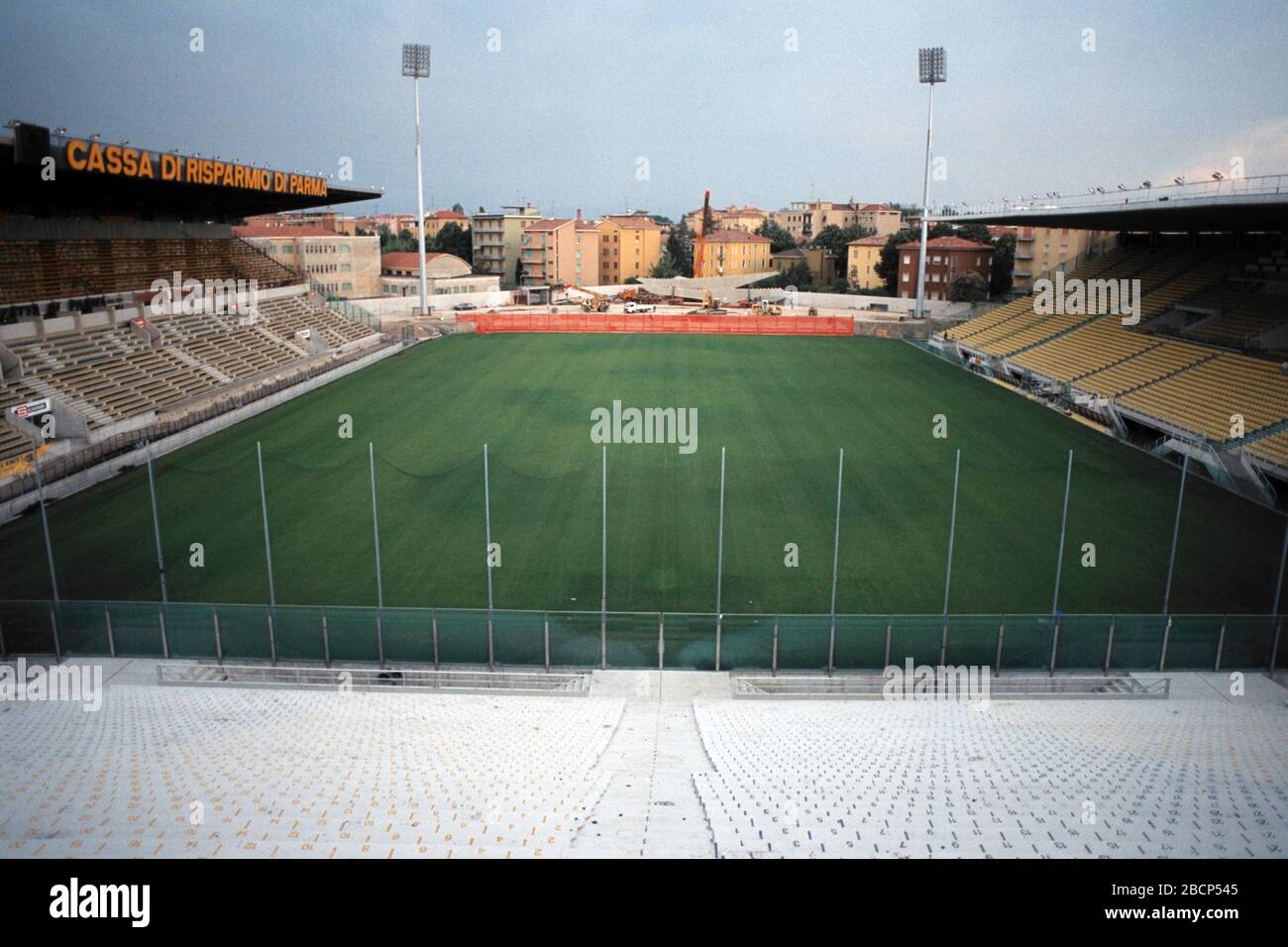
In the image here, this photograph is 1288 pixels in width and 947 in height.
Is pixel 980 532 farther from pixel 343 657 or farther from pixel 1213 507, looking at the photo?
pixel 343 657

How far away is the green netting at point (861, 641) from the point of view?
11648 mm

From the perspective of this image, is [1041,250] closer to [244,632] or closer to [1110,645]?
[1110,645]

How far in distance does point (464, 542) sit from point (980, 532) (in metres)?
10.1

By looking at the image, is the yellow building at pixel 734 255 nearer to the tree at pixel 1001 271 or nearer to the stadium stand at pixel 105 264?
the tree at pixel 1001 271

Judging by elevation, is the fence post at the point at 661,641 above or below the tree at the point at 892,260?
below

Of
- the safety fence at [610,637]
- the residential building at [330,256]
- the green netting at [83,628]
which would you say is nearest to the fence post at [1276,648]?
the safety fence at [610,637]

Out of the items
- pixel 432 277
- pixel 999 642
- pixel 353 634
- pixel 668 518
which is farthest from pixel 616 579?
pixel 432 277

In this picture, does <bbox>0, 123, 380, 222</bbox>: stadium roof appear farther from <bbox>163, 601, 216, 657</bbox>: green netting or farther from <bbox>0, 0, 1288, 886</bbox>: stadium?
<bbox>163, 601, 216, 657</bbox>: green netting

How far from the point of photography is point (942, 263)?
251 feet

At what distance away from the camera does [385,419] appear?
28703mm

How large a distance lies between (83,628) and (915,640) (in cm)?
1093

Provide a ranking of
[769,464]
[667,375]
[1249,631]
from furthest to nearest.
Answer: [667,375]
[769,464]
[1249,631]

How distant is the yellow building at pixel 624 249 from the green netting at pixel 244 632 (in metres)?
90.7
